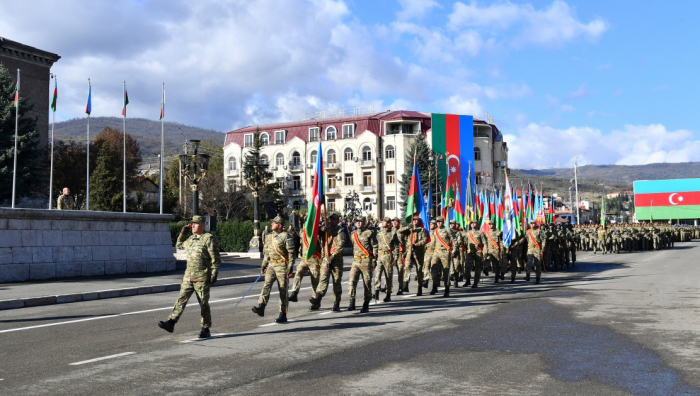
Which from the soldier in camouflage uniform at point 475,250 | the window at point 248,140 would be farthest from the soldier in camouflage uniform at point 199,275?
the window at point 248,140

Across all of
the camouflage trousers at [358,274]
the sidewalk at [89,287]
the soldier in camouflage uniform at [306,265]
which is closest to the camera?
the camouflage trousers at [358,274]

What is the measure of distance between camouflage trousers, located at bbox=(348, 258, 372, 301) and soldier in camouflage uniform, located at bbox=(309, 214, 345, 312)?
0.23 meters

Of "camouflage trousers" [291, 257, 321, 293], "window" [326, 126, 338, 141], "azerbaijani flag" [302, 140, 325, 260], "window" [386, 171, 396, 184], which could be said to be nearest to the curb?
"camouflage trousers" [291, 257, 321, 293]

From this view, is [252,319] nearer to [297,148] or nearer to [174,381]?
[174,381]

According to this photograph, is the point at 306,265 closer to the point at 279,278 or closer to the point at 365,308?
the point at 365,308

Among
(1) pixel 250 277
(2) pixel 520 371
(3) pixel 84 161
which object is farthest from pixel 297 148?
(2) pixel 520 371

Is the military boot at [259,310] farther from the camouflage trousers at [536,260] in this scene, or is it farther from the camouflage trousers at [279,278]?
the camouflage trousers at [536,260]

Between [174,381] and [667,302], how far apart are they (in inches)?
419

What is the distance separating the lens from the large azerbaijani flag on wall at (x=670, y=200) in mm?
97625

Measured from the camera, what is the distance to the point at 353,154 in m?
75.4

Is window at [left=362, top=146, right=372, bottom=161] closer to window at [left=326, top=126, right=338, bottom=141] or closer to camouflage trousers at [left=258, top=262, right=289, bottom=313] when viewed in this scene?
window at [left=326, top=126, right=338, bottom=141]

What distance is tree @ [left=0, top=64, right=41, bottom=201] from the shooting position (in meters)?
38.3

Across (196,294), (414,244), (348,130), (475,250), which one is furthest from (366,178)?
(196,294)

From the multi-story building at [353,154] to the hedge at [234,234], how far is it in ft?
110
